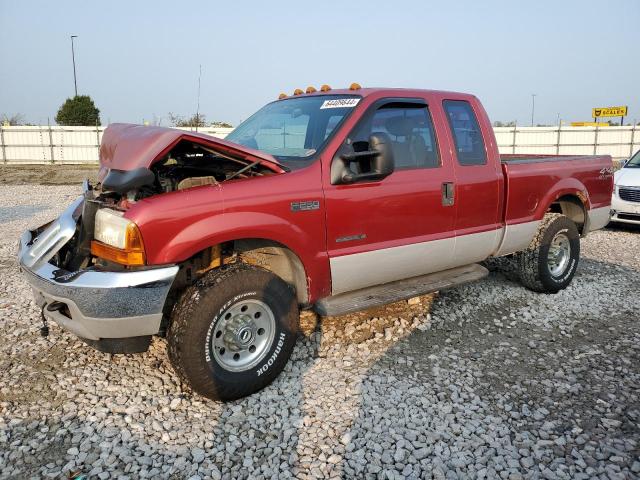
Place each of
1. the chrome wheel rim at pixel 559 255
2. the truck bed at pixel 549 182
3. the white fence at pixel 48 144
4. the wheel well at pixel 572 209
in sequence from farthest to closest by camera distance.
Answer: the white fence at pixel 48 144 < the wheel well at pixel 572 209 < the chrome wheel rim at pixel 559 255 < the truck bed at pixel 549 182

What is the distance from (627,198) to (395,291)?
723cm

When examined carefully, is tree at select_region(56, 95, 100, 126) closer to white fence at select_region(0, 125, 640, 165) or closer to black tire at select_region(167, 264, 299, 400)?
white fence at select_region(0, 125, 640, 165)

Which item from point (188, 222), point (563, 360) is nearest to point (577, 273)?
point (563, 360)

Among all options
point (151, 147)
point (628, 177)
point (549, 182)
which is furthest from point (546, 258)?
point (628, 177)

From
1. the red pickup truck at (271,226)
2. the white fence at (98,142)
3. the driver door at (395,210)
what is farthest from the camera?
the white fence at (98,142)

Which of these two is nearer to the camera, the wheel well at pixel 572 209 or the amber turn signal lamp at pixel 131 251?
the amber turn signal lamp at pixel 131 251

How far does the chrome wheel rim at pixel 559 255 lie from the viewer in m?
5.63

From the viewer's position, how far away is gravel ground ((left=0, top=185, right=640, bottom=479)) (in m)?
2.76

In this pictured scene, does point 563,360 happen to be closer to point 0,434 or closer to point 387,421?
point 387,421

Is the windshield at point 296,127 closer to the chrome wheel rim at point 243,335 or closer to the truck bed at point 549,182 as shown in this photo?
the chrome wheel rim at point 243,335

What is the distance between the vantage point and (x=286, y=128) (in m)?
4.28

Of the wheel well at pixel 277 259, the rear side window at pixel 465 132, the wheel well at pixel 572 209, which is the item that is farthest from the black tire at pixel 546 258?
the wheel well at pixel 277 259

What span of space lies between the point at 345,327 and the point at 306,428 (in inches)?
61.2

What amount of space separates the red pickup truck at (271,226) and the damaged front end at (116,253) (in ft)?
0.03
